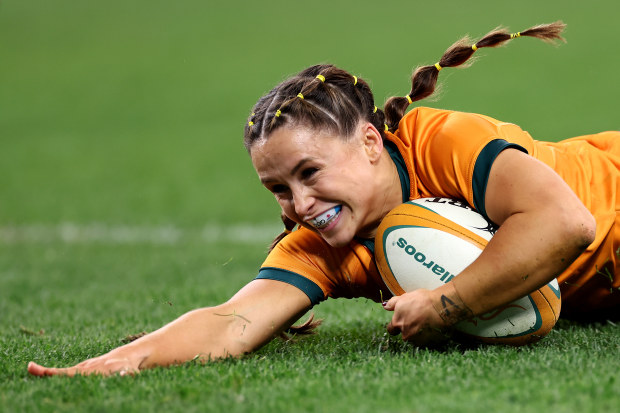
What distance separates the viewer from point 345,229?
324 cm

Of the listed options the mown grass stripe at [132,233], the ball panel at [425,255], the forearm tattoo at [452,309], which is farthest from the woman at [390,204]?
the mown grass stripe at [132,233]

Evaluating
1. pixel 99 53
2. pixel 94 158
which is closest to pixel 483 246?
pixel 94 158

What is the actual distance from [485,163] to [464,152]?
0.36 ft

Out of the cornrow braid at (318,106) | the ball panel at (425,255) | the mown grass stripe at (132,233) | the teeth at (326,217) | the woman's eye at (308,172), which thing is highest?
the cornrow braid at (318,106)

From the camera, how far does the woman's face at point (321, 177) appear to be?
3.15m

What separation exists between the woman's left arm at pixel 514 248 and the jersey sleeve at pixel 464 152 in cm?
6

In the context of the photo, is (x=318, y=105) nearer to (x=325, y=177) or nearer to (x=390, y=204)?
(x=325, y=177)

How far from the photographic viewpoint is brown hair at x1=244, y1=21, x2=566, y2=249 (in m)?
3.22

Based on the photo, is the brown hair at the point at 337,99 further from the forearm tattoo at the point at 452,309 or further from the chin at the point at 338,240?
the forearm tattoo at the point at 452,309

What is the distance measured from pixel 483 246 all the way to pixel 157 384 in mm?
1248

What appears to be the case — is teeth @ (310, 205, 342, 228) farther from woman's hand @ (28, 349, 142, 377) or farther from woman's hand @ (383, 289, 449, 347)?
woman's hand @ (28, 349, 142, 377)

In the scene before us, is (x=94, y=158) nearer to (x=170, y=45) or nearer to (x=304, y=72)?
(x=170, y=45)

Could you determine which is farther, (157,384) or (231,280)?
(231,280)

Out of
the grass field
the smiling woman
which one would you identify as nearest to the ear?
the smiling woman
